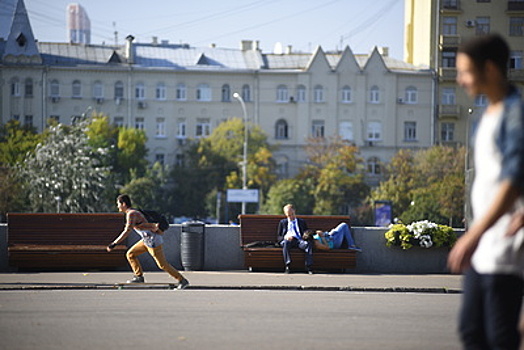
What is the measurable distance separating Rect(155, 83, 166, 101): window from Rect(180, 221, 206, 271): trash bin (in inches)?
2910

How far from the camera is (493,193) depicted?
207 inches

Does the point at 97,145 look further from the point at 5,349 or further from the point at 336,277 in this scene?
the point at 5,349

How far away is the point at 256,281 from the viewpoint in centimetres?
1770

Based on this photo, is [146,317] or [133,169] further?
[133,169]

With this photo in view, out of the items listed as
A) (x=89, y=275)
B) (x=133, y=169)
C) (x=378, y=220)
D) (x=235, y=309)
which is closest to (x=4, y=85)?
(x=133, y=169)

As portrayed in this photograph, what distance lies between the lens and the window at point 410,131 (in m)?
94.0

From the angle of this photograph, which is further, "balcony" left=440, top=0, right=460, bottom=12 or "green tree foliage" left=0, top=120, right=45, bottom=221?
"balcony" left=440, top=0, right=460, bottom=12

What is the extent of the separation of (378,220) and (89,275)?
35.6 m

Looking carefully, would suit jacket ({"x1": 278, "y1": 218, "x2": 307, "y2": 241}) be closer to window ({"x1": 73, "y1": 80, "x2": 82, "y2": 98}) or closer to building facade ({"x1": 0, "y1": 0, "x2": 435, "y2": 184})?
building facade ({"x1": 0, "y1": 0, "x2": 435, "y2": 184})

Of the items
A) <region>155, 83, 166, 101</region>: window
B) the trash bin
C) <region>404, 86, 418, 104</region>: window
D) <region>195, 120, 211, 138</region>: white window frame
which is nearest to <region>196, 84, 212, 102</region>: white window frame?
<region>195, 120, 211, 138</region>: white window frame

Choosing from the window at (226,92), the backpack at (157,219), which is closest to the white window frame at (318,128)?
the window at (226,92)

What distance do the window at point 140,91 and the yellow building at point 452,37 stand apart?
2823 centimetres

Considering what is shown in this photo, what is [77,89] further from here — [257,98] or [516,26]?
[516,26]

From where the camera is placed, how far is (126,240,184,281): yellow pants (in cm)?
1570
